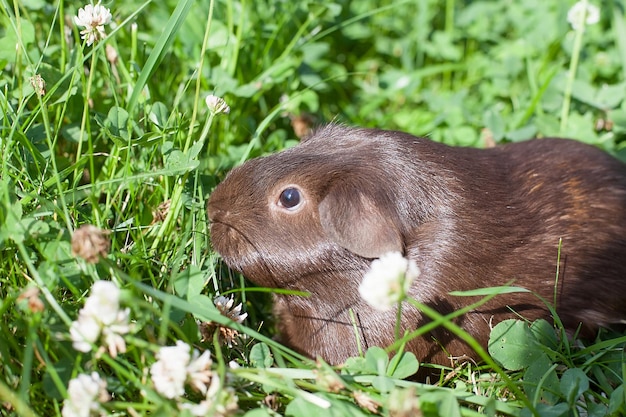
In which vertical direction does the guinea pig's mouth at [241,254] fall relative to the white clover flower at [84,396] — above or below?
above

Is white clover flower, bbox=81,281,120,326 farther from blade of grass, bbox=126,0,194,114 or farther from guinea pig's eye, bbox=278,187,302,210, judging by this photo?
blade of grass, bbox=126,0,194,114

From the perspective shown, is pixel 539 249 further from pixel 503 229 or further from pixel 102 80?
pixel 102 80

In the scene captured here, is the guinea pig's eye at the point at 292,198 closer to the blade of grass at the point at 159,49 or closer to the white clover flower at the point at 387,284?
the blade of grass at the point at 159,49

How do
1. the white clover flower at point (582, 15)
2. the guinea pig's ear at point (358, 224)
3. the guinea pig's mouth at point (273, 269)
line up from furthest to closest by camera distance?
the white clover flower at point (582, 15), the guinea pig's mouth at point (273, 269), the guinea pig's ear at point (358, 224)

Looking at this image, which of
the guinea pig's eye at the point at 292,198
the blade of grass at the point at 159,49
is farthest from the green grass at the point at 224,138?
the guinea pig's eye at the point at 292,198

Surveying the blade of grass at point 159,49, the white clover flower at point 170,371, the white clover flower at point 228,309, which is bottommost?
the white clover flower at point 228,309

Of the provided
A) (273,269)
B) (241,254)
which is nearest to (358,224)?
(273,269)
